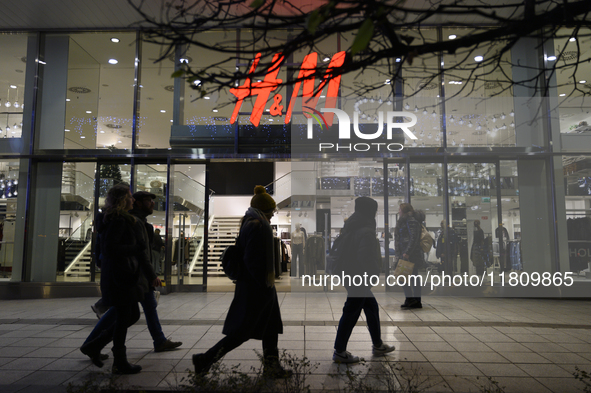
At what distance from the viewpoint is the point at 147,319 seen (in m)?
3.93

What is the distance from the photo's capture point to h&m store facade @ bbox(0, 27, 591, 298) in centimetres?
814

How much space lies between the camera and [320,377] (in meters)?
3.26

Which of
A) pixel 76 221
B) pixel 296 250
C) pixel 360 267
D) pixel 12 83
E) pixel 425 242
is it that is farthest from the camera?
pixel 296 250

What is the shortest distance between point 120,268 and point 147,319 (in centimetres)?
92

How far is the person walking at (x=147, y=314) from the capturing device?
136 inches

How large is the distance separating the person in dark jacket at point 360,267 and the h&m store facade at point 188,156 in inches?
151

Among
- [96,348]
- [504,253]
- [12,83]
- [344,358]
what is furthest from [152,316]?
[12,83]

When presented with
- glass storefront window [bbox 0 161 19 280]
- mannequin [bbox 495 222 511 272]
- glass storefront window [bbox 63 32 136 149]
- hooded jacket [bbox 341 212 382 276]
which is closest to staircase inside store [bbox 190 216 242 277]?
glass storefront window [bbox 63 32 136 149]

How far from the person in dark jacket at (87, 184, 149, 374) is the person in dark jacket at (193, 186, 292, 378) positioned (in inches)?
27.2

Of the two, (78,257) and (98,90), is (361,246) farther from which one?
(98,90)

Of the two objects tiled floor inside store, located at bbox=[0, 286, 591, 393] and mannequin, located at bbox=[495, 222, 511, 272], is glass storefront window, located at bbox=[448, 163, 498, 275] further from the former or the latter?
tiled floor inside store, located at bbox=[0, 286, 591, 393]

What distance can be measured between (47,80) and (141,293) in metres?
7.59

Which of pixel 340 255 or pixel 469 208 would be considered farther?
pixel 469 208

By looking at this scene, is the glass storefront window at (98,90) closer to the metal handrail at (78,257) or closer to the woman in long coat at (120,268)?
the metal handrail at (78,257)
